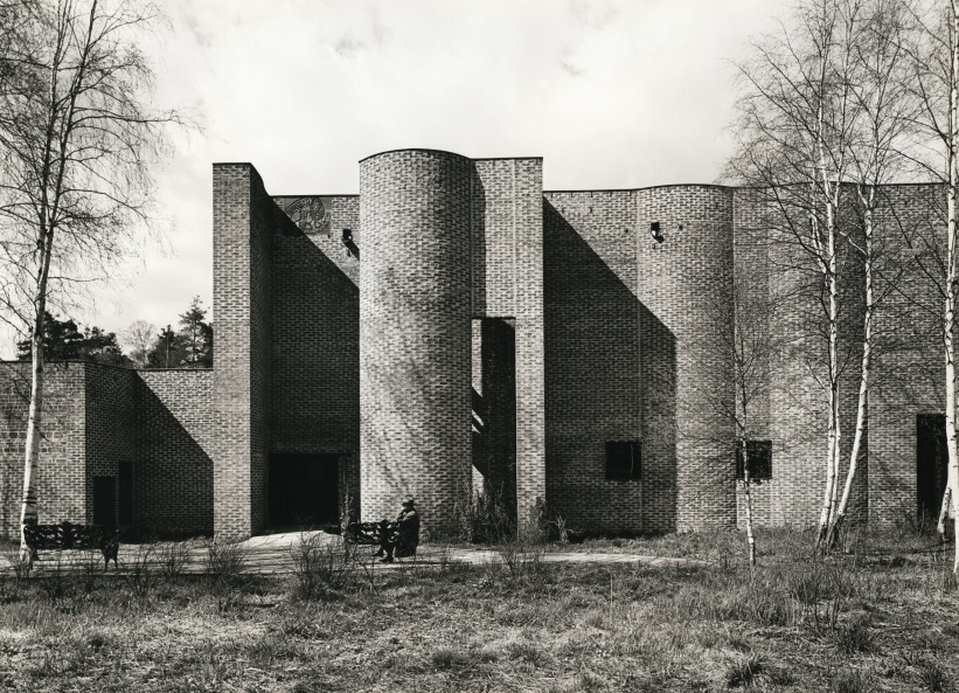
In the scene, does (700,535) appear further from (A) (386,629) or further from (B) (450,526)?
(A) (386,629)

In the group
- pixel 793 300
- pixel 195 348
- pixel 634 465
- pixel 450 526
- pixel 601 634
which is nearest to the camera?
pixel 601 634

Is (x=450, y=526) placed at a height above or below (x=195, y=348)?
below

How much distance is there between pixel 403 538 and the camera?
14.1 m

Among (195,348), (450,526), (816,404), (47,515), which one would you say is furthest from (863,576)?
(195,348)

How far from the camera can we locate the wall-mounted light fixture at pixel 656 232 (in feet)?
62.5

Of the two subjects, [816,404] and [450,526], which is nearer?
[450,526]

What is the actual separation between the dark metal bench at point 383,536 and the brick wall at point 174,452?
6.88 m

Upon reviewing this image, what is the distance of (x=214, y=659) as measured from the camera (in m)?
7.85

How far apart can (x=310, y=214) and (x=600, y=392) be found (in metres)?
8.82

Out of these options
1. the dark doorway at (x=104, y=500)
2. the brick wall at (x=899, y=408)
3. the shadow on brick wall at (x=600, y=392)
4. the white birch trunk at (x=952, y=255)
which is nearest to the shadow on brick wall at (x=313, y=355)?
the dark doorway at (x=104, y=500)

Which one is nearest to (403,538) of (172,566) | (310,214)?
(172,566)

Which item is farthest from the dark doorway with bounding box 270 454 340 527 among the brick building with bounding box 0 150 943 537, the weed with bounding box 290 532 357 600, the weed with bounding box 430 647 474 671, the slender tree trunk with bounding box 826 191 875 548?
the weed with bounding box 430 647 474 671

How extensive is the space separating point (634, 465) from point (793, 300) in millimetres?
5442

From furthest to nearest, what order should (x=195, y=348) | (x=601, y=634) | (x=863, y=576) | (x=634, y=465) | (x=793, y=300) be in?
(x=195, y=348) → (x=634, y=465) → (x=793, y=300) → (x=863, y=576) → (x=601, y=634)
